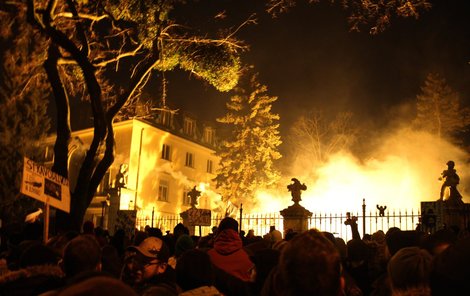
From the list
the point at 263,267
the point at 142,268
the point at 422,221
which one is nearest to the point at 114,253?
the point at 142,268

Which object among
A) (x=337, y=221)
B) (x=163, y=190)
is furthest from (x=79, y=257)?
(x=163, y=190)

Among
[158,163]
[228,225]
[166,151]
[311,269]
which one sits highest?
[166,151]

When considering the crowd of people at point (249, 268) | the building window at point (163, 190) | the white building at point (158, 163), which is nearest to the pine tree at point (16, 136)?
the white building at point (158, 163)

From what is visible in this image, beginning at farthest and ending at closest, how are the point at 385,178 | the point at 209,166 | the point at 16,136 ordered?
the point at 209,166 < the point at 385,178 < the point at 16,136

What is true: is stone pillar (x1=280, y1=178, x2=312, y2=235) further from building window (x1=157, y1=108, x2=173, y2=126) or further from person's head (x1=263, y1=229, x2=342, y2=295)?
building window (x1=157, y1=108, x2=173, y2=126)

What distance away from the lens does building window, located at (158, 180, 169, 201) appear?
45219 mm

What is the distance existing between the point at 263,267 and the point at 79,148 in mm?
43895

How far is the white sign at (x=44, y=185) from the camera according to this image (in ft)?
25.5

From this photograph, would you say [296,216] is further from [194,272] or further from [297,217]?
[194,272]

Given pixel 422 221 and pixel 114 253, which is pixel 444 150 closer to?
pixel 422 221

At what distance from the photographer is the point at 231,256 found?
504 centimetres

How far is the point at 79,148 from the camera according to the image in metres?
46.1

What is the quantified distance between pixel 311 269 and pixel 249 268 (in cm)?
260

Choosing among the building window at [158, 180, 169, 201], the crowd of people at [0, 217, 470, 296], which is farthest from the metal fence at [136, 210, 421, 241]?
the building window at [158, 180, 169, 201]
